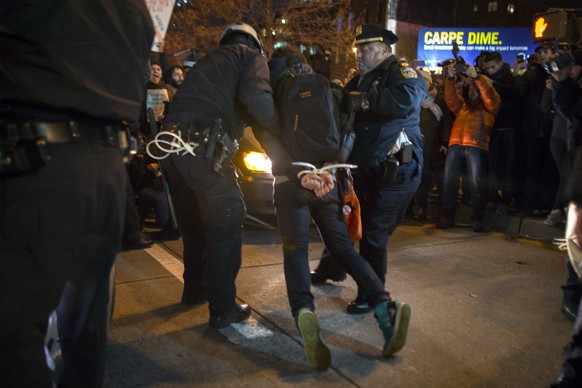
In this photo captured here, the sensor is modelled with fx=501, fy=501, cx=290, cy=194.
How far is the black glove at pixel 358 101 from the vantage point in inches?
127

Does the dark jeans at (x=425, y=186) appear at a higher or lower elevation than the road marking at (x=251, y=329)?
higher

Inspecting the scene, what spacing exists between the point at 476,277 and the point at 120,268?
324cm

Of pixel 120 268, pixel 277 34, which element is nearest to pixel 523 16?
pixel 277 34

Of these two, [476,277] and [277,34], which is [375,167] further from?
[277,34]

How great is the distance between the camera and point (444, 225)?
6723 millimetres

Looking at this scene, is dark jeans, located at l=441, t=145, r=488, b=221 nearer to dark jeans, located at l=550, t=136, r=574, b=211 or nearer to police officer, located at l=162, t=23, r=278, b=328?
dark jeans, located at l=550, t=136, r=574, b=211

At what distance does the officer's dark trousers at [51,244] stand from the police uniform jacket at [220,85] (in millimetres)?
1359

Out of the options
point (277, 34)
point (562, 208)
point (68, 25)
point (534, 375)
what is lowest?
point (534, 375)

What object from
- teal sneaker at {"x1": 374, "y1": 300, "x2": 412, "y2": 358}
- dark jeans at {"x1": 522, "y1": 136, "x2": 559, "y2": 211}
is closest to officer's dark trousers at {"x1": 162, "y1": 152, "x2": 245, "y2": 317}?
teal sneaker at {"x1": 374, "y1": 300, "x2": 412, "y2": 358}

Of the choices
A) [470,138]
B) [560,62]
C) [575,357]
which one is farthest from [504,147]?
[575,357]

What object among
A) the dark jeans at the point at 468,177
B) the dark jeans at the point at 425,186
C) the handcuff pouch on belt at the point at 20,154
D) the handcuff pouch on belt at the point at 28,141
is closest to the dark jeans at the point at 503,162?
the dark jeans at the point at 468,177

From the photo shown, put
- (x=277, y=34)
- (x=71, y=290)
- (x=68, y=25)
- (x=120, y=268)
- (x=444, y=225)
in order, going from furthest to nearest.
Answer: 1. (x=277, y=34)
2. (x=444, y=225)
3. (x=120, y=268)
4. (x=71, y=290)
5. (x=68, y=25)

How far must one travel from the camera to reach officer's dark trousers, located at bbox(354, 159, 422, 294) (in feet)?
11.7

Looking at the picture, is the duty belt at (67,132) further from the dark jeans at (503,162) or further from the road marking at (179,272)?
the dark jeans at (503,162)
